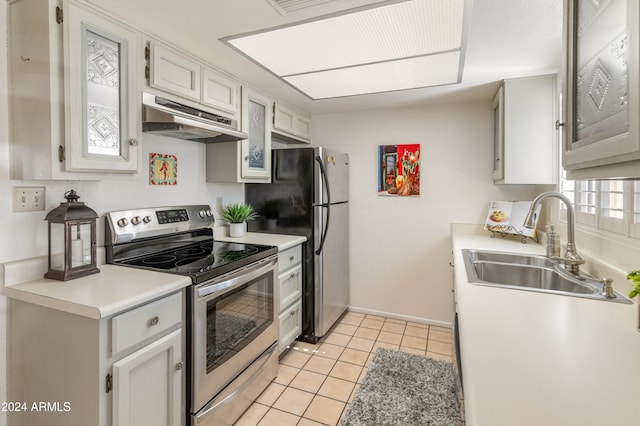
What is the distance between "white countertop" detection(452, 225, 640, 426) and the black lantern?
1.65 metres

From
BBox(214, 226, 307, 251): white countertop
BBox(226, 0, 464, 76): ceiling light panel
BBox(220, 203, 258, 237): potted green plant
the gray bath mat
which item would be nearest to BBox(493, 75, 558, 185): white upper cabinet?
BBox(226, 0, 464, 76): ceiling light panel

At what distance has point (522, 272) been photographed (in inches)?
73.1

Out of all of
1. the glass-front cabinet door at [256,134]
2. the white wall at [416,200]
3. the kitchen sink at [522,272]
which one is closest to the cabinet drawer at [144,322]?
the glass-front cabinet door at [256,134]

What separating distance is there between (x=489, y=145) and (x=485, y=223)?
0.73 meters

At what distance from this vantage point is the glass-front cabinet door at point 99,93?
135 cm

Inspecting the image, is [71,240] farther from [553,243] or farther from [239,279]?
[553,243]

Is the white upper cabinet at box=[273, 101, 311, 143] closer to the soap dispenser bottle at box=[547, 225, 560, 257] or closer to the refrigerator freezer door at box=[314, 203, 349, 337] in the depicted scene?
the refrigerator freezer door at box=[314, 203, 349, 337]

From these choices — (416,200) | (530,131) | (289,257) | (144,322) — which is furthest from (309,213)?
(530,131)

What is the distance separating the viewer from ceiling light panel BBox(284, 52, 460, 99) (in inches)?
79.0

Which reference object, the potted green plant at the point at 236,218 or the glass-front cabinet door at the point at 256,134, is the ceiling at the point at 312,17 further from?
the potted green plant at the point at 236,218

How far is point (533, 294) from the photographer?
1343 mm

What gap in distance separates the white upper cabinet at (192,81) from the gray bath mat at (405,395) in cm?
214

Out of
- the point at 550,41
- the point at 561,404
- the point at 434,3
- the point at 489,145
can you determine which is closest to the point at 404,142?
the point at 489,145

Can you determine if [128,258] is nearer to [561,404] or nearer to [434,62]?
[561,404]
